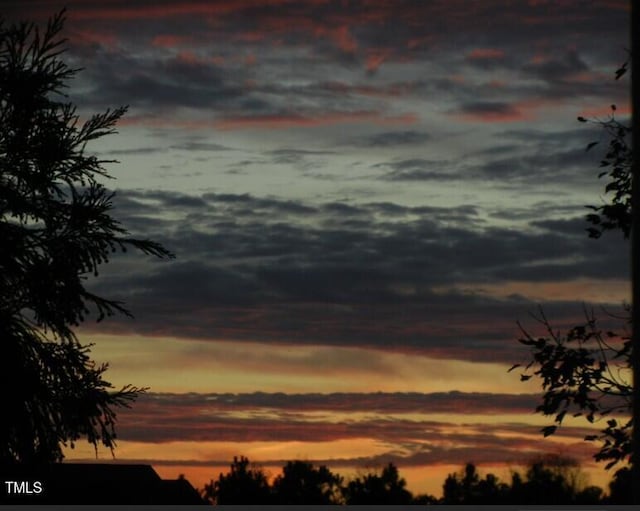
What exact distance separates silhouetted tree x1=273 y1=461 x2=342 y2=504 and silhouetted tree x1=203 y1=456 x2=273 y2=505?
1032 mm

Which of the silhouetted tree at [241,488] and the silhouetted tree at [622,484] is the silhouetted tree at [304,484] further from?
the silhouetted tree at [622,484]

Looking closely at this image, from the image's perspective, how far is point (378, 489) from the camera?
53344 millimetres

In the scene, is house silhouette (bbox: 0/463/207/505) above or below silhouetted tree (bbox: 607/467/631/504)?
below

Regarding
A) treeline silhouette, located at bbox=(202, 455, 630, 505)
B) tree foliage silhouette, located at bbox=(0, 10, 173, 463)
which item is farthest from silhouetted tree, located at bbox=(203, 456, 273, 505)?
tree foliage silhouette, located at bbox=(0, 10, 173, 463)

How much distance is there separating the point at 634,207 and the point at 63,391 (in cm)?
1955

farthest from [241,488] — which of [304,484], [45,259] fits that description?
[45,259]

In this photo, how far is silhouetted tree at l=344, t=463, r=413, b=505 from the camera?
53.1 m

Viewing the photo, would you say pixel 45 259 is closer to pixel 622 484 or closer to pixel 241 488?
pixel 622 484

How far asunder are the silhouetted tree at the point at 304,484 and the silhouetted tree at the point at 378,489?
7.96 ft

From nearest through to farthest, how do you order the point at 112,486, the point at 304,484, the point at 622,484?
the point at 622,484, the point at 112,486, the point at 304,484

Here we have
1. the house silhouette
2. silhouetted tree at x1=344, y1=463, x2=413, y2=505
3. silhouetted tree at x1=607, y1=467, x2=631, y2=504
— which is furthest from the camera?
silhouetted tree at x1=344, y1=463, x2=413, y2=505

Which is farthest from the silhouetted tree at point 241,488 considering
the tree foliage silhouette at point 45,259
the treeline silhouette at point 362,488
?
the tree foliage silhouette at point 45,259

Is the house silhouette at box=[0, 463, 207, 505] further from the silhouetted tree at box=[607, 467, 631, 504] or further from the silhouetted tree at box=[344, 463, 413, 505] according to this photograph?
the silhouetted tree at box=[607, 467, 631, 504]

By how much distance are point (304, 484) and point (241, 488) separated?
11.1 meters
